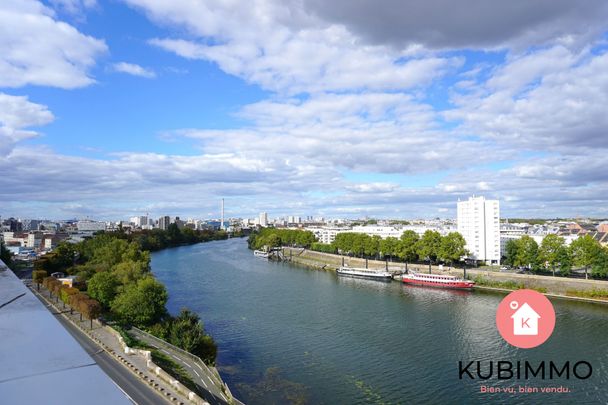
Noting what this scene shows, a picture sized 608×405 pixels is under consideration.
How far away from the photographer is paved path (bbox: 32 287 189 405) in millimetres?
5137

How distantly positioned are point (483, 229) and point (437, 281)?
22.7 ft

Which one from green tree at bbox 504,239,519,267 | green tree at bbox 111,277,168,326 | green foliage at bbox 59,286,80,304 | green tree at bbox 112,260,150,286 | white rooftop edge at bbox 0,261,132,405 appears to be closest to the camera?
white rooftop edge at bbox 0,261,132,405

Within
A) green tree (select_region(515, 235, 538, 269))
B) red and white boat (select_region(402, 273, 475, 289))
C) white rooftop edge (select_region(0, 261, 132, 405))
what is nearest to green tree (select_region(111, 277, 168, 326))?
white rooftop edge (select_region(0, 261, 132, 405))

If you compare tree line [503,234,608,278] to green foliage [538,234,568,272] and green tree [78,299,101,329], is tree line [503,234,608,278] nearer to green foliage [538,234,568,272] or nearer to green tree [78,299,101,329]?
green foliage [538,234,568,272]

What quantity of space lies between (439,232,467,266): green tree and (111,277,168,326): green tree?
14.8m

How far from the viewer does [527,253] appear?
17422 mm

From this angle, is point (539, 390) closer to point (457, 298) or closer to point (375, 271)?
point (457, 298)

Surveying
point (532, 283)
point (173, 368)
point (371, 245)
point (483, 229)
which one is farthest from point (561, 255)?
point (173, 368)

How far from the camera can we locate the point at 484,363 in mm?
8227

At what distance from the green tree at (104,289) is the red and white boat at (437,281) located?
12.5 meters

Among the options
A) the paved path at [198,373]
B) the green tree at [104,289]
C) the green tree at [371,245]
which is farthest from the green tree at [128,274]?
the green tree at [371,245]

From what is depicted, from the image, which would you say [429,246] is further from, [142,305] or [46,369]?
[46,369]

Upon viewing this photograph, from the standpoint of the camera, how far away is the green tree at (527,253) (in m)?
17.3

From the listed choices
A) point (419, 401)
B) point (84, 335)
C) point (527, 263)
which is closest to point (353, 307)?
point (419, 401)
